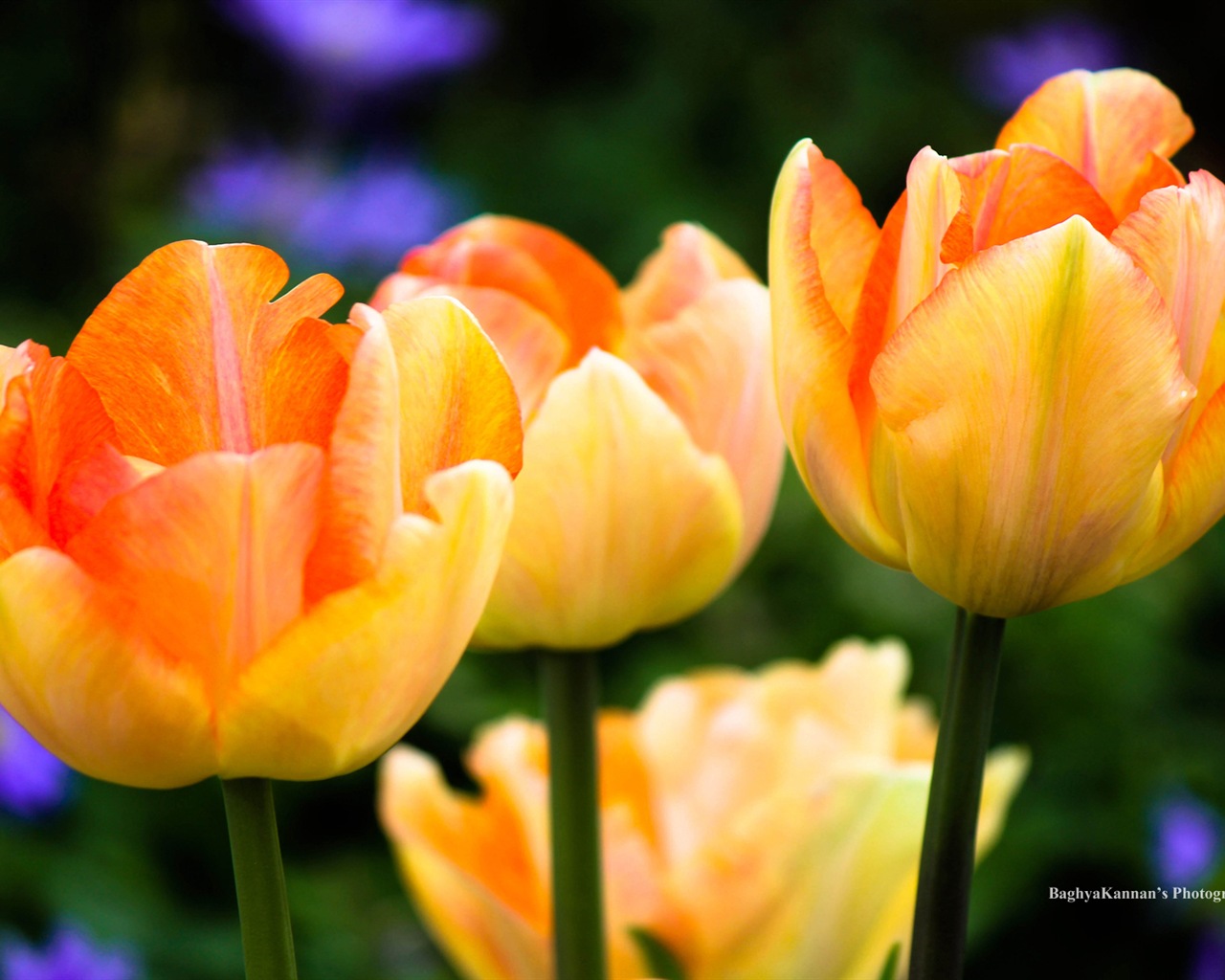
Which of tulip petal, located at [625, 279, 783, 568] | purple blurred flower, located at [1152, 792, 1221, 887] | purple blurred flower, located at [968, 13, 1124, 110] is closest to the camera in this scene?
tulip petal, located at [625, 279, 783, 568]

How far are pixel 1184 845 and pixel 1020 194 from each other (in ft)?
1.94

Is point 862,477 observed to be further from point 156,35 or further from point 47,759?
point 156,35

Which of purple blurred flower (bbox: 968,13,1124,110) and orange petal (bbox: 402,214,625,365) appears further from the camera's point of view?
purple blurred flower (bbox: 968,13,1124,110)

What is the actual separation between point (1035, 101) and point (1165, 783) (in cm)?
73

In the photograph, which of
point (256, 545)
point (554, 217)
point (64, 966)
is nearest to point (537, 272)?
point (256, 545)

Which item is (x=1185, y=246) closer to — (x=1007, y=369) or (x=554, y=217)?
(x=1007, y=369)

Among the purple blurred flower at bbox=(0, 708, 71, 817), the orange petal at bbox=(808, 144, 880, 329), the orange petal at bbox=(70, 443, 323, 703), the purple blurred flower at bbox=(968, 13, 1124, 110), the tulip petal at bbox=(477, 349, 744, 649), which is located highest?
the purple blurred flower at bbox=(968, 13, 1124, 110)

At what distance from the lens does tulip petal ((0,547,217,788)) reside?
217mm

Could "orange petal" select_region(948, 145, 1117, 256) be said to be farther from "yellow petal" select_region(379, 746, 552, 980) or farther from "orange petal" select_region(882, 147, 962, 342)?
"yellow petal" select_region(379, 746, 552, 980)

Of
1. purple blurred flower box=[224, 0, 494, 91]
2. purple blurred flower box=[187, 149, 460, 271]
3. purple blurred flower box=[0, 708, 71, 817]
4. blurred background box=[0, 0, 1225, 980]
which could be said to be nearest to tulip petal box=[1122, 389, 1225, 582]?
blurred background box=[0, 0, 1225, 980]

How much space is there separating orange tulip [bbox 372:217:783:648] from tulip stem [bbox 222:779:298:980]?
0.08m

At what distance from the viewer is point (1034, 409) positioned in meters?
0.24

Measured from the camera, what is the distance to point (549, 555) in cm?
30

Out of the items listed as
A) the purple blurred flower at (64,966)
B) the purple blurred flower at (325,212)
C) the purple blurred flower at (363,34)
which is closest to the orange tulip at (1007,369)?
the purple blurred flower at (64,966)
